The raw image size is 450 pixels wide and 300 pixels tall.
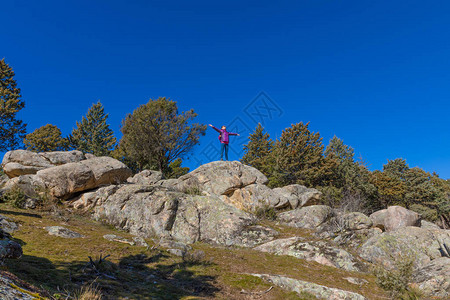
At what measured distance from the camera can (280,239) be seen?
16.0 meters

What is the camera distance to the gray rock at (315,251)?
13.5 m

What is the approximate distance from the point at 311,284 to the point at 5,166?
1019 inches

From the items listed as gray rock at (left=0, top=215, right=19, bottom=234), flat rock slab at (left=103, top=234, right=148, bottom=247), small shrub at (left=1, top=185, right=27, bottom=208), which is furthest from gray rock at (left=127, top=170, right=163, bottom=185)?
gray rock at (left=0, top=215, right=19, bottom=234)

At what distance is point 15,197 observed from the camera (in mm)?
16578

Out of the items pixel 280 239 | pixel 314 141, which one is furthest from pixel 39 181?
pixel 314 141

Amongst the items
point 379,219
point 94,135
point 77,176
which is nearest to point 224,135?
point 77,176

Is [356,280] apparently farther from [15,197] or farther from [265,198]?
[15,197]

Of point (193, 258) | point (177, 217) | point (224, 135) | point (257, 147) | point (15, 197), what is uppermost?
point (257, 147)

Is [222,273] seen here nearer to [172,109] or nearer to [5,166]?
[5,166]

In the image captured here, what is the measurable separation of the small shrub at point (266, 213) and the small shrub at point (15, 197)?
56.9ft

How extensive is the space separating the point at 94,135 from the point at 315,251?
54614 millimetres

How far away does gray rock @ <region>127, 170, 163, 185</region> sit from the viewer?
88.5 ft

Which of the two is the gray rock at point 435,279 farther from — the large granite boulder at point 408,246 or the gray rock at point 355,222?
the gray rock at point 355,222

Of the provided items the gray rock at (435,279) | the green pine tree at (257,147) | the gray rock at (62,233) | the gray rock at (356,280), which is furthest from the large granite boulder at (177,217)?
the green pine tree at (257,147)
